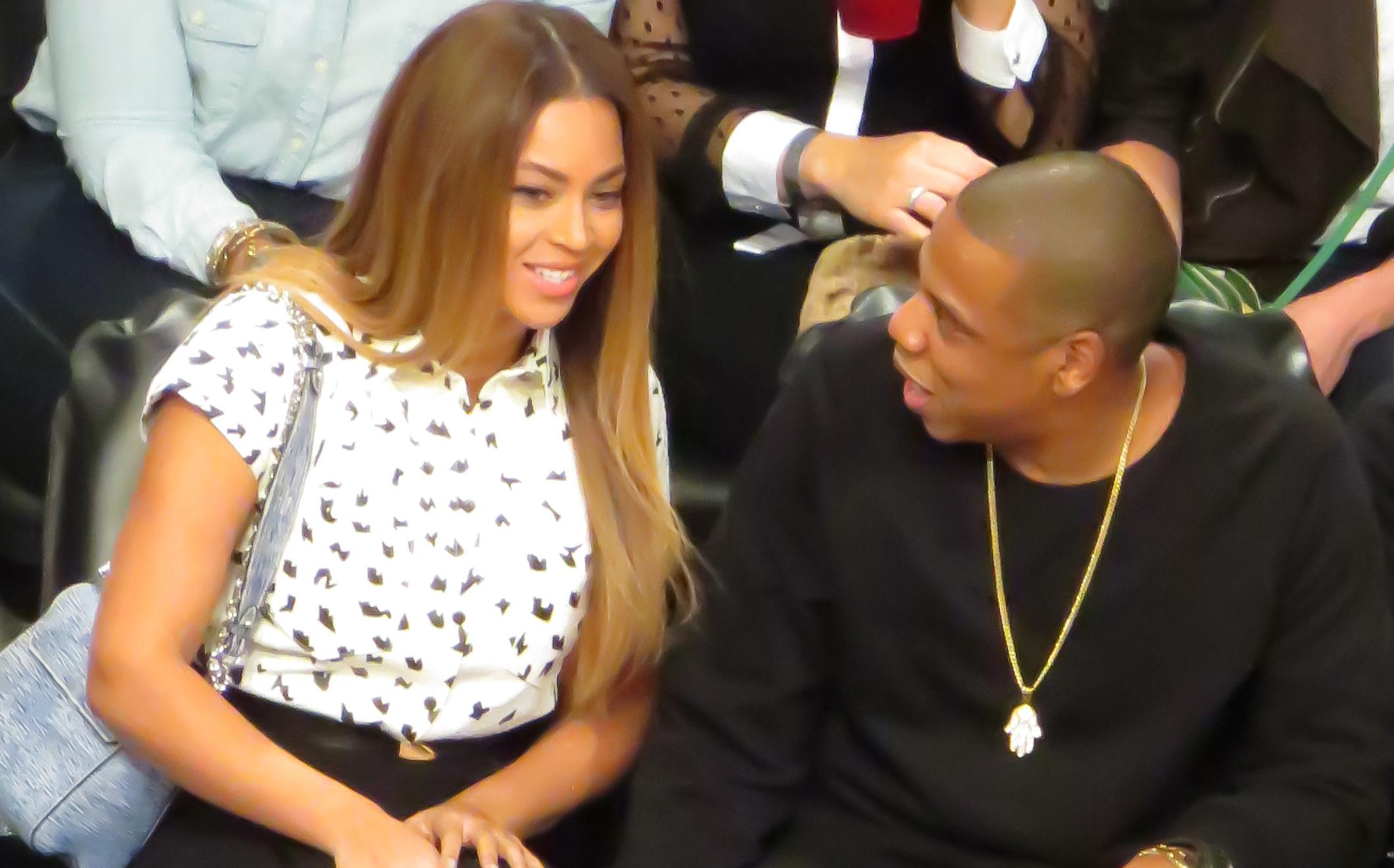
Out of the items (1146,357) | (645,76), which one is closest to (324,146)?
(645,76)

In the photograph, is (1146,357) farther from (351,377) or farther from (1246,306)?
(351,377)

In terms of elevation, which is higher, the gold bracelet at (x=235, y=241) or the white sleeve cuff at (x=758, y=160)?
the white sleeve cuff at (x=758, y=160)

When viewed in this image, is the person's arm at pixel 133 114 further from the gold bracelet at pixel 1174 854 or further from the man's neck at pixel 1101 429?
the gold bracelet at pixel 1174 854

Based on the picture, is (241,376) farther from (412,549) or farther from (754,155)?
(754,155)

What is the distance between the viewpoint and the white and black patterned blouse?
126 centimetres

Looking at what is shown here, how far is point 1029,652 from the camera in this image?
1210 millimetres

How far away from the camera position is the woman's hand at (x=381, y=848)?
1.19m

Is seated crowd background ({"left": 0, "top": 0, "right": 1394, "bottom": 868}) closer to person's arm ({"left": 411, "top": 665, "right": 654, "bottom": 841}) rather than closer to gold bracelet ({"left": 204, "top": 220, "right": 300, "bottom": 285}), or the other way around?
person's arm ({"left": 411, "top": 665, "right": 654, "bottom": 841})

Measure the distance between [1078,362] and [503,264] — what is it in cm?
47

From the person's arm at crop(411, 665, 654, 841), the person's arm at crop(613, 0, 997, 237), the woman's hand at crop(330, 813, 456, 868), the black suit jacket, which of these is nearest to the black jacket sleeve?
the black suit jacket

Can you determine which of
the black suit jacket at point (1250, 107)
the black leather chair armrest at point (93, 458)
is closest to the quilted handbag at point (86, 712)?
the black leather chair armrest at point (93, 458)

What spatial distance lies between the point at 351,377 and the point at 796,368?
0.37 m

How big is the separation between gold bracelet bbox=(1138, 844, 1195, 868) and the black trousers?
1.12 feet

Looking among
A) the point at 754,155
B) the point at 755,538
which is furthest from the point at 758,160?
the point at 755,538
